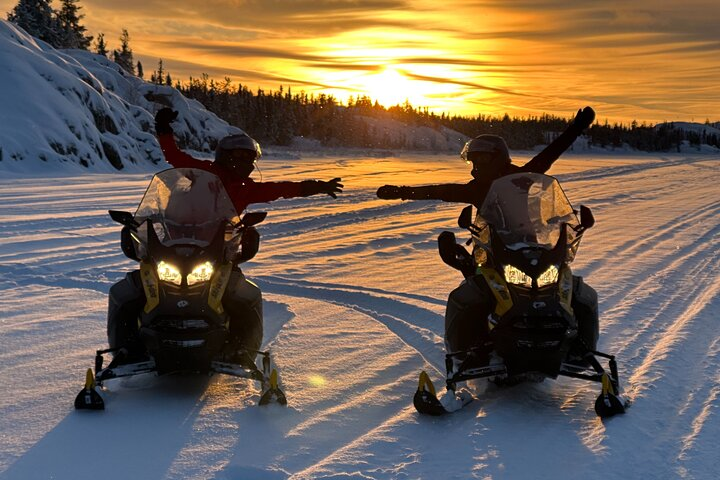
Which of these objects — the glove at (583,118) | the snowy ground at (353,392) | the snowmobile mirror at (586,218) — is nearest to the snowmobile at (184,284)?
the snowy ground at (353,392)

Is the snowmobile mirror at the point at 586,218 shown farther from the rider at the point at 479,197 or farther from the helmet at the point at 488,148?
the helmet at the point at 488,148

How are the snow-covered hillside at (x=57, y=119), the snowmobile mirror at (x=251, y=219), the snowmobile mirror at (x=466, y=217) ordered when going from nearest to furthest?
the snowmobile mirror at (x=466, y=217) < the snowmobile mirror at (x=251, y=219) < the snow-covered hillside at (x=57, y=119)

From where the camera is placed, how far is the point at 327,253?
37.8ft

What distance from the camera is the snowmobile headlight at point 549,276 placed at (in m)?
4.52

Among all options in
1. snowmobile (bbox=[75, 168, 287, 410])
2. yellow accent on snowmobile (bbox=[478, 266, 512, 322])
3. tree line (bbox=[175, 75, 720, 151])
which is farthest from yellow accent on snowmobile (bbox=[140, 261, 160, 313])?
tree line (bbox=[175, 75, 720, 151])

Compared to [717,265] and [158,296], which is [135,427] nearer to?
[158,296]

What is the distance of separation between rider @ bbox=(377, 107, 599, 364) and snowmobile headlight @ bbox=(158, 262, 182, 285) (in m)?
1.86

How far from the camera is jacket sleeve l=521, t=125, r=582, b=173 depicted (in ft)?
19.4

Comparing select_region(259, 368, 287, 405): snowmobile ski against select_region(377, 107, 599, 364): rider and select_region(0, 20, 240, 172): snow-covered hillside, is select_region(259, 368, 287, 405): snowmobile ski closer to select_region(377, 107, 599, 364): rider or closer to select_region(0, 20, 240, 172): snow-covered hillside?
select_region(377, 107, 599, 364): rider

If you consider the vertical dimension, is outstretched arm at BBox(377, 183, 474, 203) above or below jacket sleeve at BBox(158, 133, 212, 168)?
below

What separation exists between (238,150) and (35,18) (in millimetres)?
76384

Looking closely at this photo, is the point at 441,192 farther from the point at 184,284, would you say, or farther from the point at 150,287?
the point at 150,287

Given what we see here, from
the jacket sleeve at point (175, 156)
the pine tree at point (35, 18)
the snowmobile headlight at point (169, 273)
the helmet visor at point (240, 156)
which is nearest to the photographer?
the snowmobile headlight at point (169, 273)

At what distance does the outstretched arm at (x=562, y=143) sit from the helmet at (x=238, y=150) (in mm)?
2338
